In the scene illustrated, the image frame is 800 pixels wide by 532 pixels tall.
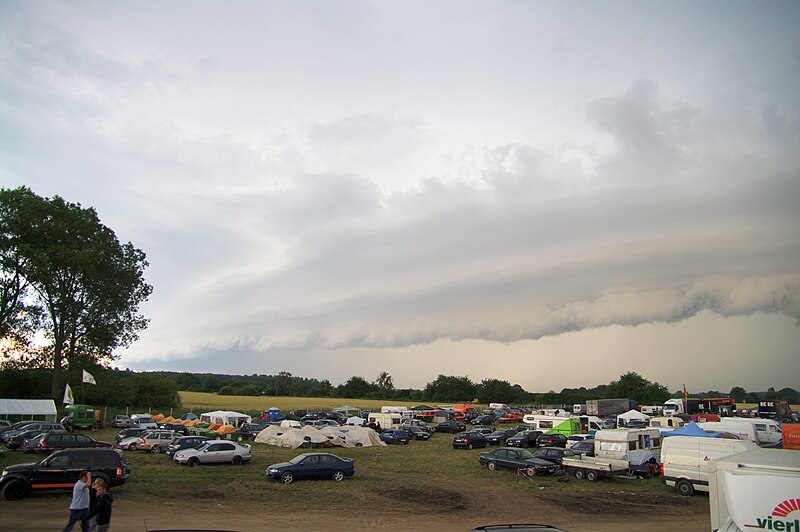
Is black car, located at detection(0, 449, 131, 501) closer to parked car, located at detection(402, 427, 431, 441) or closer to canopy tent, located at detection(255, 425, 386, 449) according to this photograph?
canopy tent, located at detection(255, 425, 386, 449)

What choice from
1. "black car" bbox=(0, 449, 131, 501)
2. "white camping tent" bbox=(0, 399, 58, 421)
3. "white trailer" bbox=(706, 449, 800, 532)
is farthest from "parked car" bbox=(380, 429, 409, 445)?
"white trailer" bbox=(706, 449, 800, 532)

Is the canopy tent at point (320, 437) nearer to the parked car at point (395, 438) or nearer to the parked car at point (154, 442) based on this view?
the parked car at point (395, 438)

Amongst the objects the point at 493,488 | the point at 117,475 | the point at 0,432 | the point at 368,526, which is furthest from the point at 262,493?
the point at 0,432

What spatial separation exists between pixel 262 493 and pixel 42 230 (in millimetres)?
40824

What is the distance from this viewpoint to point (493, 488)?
956 inches

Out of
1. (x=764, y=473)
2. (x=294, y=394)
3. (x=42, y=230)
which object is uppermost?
(x=42, y=230)

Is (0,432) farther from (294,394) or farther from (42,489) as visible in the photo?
(294,394)

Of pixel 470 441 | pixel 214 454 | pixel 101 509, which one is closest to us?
pixel 101 509

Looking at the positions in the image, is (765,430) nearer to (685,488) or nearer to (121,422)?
(685,488)

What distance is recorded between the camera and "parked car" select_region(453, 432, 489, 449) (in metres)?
41.2

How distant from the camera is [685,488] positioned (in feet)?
75.9

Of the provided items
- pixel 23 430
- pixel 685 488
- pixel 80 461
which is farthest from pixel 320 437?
pixel 685 488

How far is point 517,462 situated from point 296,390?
419 feet

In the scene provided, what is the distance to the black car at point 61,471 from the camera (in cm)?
1888
